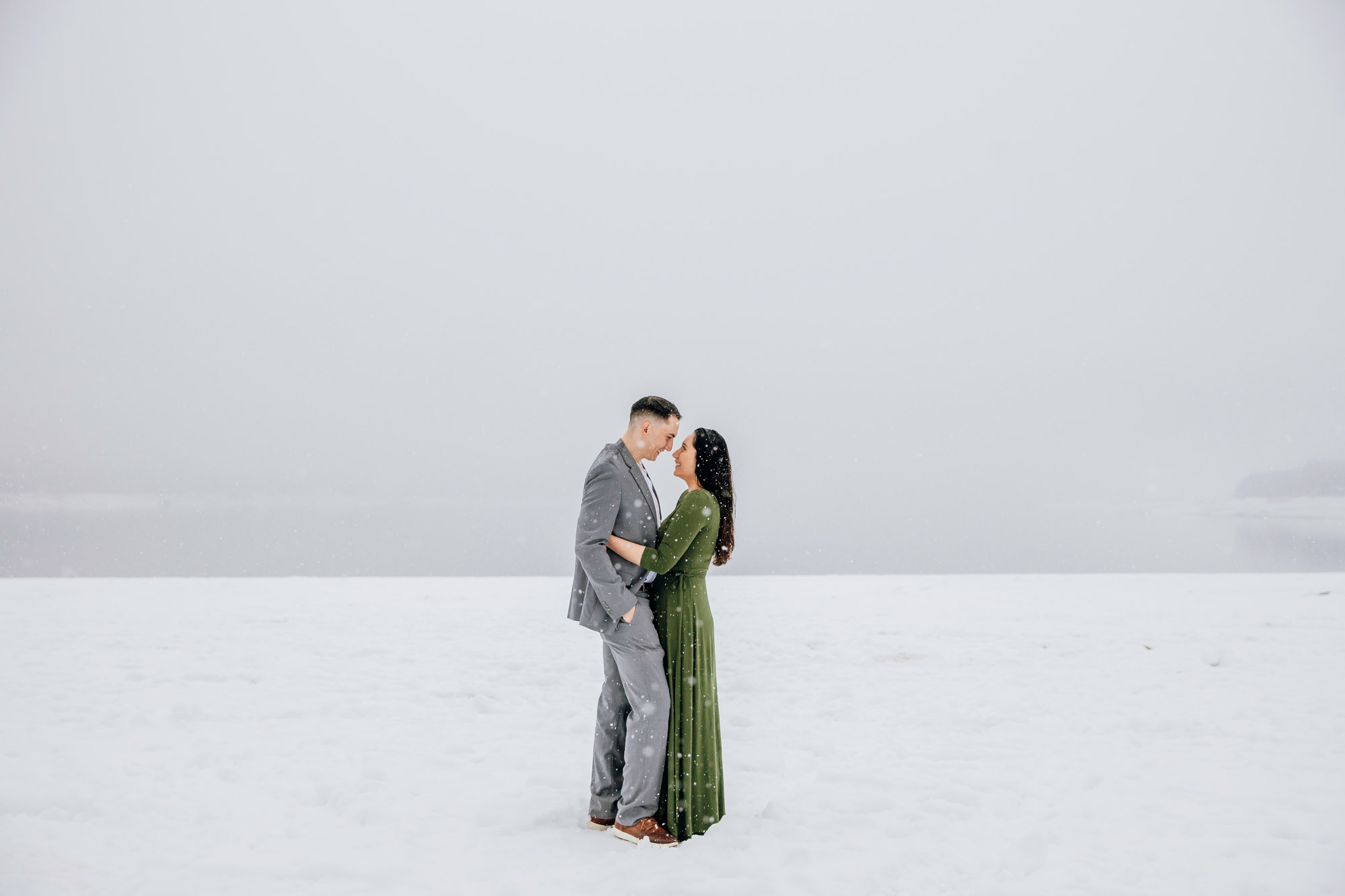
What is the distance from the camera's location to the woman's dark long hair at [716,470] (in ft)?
11.8

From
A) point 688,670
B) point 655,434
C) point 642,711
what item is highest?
point 655,434

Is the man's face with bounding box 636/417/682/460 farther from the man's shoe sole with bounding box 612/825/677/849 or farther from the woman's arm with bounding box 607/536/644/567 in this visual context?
the man's shoe sole with bounding box 612/825/677/849

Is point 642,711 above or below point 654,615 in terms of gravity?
below

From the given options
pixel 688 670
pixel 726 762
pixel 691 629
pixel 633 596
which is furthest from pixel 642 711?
pixel 726 762

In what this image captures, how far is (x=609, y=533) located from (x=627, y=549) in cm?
11

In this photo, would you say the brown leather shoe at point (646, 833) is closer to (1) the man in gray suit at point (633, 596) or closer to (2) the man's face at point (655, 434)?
(1) the man in gray suit at point (633, 596)

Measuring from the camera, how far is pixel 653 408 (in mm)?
3516

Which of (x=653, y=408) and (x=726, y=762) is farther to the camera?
(x=726, y=762)

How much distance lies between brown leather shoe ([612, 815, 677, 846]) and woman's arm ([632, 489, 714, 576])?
116cm

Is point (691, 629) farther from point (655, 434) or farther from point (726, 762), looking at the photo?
point (726, 762)

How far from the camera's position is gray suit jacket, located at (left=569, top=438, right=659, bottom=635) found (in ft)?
11.0

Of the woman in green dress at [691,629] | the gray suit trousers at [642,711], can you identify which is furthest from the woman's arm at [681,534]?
the gray suit trousers at [642,711]

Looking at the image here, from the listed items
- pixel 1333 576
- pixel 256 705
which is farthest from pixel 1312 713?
pixel 1333 576

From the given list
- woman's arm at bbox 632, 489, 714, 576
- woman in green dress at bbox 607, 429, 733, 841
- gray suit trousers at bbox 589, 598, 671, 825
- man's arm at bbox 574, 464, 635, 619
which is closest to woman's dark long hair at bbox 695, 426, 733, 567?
woman in green dress at bbox 607, 429, 733, 841
